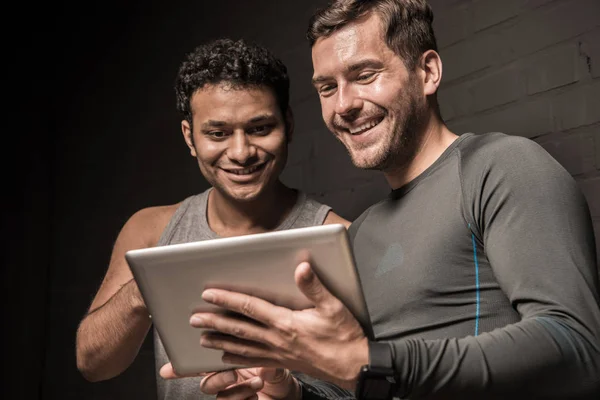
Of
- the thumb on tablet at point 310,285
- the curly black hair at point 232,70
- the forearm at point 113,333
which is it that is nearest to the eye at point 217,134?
the curly black hair at point 232,70

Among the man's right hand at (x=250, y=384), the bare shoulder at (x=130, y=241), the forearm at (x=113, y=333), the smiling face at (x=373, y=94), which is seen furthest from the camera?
the bare shoulder at (x=130, y=241)

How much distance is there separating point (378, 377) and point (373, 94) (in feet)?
2.20

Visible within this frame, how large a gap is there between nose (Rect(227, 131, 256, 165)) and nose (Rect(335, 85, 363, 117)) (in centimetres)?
40

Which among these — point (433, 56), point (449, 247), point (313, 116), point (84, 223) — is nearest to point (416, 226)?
point (449, 247)

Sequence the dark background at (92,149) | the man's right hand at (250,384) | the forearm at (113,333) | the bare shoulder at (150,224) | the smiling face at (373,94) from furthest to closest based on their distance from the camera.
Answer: the dark background at (92,149) → the bare shoulder at (150,224) → the forearm at (113,333) → the smiling face at (373,94) → the man's right hand at (250,384)

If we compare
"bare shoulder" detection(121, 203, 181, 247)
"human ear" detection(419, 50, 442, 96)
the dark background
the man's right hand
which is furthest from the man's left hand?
the dark background

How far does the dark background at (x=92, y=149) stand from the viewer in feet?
8.15

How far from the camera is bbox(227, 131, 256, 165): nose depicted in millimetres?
1830

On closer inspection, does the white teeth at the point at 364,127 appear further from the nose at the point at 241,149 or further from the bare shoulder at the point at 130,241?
the bare shoulder at the point at 130,241

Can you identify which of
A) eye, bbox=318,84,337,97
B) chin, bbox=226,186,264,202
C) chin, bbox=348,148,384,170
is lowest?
chin, bbox=226,186,264,202

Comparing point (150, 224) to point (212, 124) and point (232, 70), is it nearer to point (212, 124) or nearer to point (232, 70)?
point (212, 124)

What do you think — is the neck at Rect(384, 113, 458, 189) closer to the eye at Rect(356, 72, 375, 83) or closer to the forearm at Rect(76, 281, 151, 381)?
the eye at Rect(356, 72, 375, 83)

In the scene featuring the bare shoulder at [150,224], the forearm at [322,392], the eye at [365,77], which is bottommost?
the forearm at [322,392]

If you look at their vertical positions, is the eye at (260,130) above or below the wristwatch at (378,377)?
above
